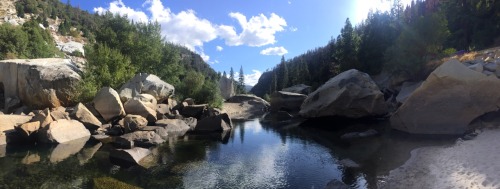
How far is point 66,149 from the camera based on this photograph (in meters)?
26.3

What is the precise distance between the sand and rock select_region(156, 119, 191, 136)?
845 inches

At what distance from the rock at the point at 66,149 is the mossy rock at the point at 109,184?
6685mm

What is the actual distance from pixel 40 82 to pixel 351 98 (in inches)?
1371

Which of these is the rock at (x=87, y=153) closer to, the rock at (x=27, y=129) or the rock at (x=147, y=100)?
the rock at (x=27, y=129)

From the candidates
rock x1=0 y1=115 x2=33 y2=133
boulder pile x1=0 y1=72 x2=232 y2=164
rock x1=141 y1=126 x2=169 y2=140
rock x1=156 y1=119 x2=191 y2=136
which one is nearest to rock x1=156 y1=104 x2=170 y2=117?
boulder pile x1=0 y1=72 x2=232 y2=164

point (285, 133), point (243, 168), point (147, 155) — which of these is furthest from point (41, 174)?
point (285, 133)

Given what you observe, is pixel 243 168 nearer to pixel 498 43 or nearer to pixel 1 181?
pixel 1 181

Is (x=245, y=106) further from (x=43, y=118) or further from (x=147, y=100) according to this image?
(x=43, y=118)

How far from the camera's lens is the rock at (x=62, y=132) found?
28078 millimetres

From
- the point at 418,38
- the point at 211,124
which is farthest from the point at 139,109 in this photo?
the point at 418,38

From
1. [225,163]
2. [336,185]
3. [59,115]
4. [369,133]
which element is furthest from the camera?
[59,115]

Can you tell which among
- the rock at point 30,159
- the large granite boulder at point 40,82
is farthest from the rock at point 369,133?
the large granite boulder at point 40,82

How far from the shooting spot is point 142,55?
5438cm

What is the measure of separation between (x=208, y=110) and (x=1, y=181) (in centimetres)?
2843
